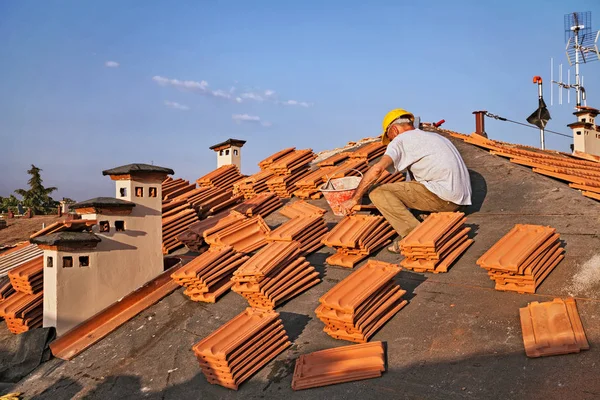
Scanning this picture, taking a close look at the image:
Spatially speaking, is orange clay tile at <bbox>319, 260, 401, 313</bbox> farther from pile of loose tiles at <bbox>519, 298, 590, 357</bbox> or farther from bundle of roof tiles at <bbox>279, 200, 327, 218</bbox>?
bundle of roof tiles at <bbox>279, 200, 327, 218</bbox>

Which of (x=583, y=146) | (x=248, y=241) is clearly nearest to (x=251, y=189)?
(x=248, y=241)

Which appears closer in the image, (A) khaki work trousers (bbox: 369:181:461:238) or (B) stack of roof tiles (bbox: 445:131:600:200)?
(A) khaki work trousers (bbox: 369:181:461:238)

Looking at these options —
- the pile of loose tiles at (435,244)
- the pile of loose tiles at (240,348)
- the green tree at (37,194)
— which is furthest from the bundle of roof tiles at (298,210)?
the green tree at (37,194)

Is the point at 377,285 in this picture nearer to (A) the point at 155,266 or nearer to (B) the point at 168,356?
(B) the point at 168,356

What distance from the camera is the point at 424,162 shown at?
6.81m

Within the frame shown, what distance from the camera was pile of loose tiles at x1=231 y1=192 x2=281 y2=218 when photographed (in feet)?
34.9

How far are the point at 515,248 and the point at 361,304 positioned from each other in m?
1.88

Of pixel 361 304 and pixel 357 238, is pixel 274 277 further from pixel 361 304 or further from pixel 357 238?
pixel 361 304

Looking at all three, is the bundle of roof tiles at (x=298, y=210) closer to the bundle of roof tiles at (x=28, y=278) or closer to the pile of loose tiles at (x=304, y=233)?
the pile of loose tiles at (x=304, y=233)

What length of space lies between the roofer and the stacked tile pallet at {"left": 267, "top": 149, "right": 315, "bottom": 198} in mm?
5078

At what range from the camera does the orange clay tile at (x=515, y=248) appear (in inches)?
195

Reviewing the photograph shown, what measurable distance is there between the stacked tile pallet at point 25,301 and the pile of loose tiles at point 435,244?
20.0 ft

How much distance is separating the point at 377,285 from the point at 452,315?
0.84m

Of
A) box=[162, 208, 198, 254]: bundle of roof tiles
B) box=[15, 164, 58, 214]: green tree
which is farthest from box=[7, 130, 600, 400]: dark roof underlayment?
box=[15, 164, 58, 214]: green tree
